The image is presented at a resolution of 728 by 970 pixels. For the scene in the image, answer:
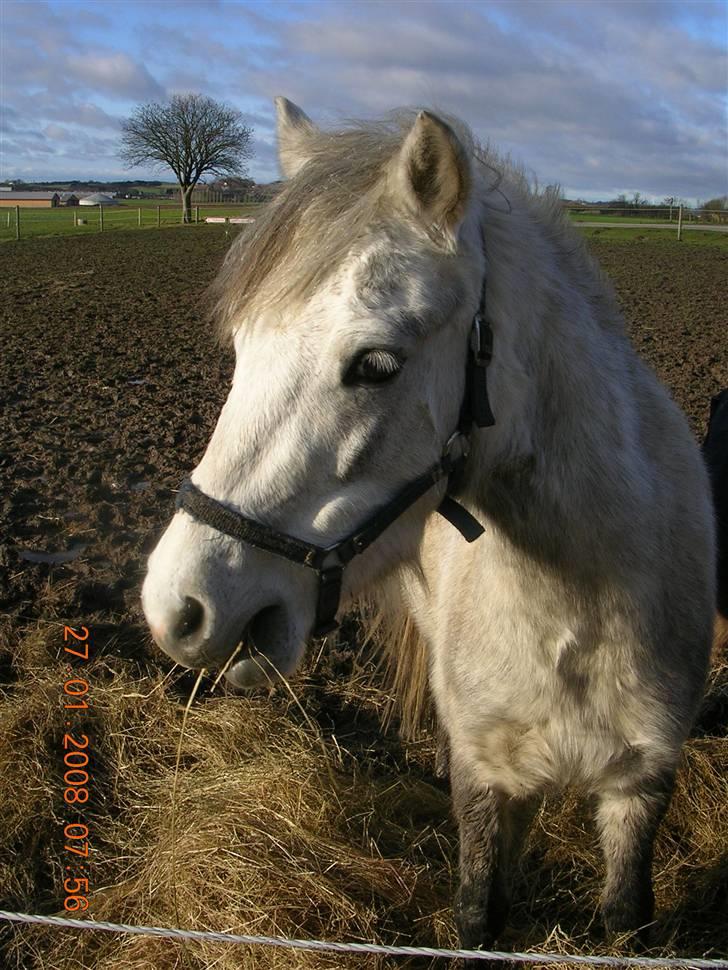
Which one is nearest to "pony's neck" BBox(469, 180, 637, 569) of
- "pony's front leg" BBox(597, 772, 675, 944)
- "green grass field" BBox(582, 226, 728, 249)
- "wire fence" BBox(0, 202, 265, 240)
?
"pony's front leg" BBox(597, 772, 675, 944)

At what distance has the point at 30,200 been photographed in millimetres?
75688

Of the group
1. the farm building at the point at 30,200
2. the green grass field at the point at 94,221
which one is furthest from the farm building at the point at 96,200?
the green grass field at the point at 94,221

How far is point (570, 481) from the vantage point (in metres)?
2.05

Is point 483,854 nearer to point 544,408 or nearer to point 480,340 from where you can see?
point 544,408

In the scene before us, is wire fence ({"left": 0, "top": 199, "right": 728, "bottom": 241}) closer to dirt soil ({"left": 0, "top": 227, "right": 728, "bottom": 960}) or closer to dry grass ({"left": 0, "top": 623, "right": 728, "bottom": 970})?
dirt soil ({"left": 0, "top": 227, "right": 728, "bottom": 960})

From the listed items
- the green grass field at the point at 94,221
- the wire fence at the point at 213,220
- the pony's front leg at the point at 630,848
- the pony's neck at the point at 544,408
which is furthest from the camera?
the wire fence at the point at 213,220

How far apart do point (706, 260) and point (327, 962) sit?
89.9 ft

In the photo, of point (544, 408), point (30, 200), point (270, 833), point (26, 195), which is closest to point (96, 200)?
point (30, 200)

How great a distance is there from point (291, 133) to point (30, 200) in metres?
83.4

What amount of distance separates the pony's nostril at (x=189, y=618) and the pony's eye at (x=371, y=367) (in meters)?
0.54

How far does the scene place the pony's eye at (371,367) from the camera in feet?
5.52

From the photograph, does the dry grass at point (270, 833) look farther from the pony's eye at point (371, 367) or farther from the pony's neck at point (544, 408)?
the pony's eye at point (371, 367)

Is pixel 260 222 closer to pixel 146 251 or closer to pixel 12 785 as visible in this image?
pixel 12 785

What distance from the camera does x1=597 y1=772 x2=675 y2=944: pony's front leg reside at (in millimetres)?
2498
